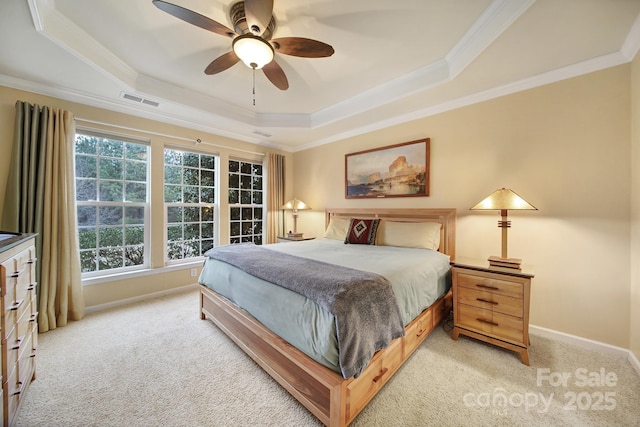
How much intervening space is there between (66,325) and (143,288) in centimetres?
77

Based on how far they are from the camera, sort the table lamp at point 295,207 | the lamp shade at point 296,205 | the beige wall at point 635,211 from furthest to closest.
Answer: the lamp shade at point 296,205 < the table lamp at point 295,207 < the beige wall at point 635,211

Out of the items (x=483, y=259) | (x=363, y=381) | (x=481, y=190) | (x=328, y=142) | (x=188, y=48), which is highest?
(x=188, y=48)

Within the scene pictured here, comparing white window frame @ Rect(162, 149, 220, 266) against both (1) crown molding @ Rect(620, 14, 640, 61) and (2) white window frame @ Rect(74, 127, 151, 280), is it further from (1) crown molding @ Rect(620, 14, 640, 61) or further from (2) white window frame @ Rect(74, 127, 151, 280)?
(1) crown molding @ Rect(620, 14, 640, 61)

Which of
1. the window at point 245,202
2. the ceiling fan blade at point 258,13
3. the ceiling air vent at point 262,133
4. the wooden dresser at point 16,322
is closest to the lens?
the wooden dresser at point 16,322

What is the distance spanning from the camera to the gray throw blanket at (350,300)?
4.11 feet

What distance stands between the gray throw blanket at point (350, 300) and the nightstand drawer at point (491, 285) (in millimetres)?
1006

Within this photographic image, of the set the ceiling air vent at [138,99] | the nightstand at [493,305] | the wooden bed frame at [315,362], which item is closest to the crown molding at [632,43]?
the nightstand at [493,305]

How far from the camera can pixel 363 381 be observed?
1386mm

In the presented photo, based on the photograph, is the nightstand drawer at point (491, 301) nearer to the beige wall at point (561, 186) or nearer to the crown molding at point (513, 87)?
the beige wall at point (561, 186)

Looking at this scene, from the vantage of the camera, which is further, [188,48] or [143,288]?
[143,288]

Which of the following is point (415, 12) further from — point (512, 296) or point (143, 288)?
point (143, 288)

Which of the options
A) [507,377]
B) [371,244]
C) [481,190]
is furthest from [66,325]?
[481,190]

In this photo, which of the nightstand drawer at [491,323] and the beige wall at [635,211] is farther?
the nightstand drawer at [491,323]

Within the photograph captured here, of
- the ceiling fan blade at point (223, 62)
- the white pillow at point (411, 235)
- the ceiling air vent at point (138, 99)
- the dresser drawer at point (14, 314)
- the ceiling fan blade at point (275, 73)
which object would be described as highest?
the ceiling air vent at point (138, 99)
